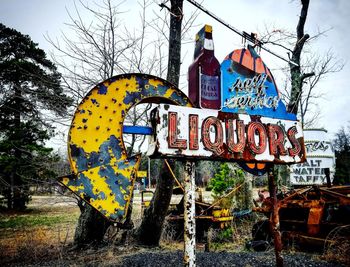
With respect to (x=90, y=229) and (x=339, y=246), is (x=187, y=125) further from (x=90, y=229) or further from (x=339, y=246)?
(x=90, y=229)

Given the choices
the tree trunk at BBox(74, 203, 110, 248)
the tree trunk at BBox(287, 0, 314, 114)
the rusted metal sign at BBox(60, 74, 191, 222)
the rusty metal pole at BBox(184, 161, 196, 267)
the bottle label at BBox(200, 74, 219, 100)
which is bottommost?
the tree trunk at BBox(74, 203, 110, 248)

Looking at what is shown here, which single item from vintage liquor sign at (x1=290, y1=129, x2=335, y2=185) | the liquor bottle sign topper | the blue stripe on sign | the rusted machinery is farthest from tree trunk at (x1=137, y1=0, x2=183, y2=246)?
vintage liquor sign at (x1=290, y1=129, x2=335, y2=185)

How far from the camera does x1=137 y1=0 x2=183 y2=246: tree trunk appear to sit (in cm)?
762

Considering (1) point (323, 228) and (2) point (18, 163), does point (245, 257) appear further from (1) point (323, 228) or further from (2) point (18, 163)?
(2) point (18, 163)

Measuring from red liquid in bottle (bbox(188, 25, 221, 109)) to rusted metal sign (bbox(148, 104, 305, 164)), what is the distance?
0.28 meters

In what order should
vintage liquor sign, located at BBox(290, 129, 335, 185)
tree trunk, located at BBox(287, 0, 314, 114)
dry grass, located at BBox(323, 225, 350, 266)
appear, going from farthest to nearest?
vintage liquor sign, located at BBox(290, 129, 335, 185) → tree trunk, located at BBox(287, 0, 314, 114) → dry grass, located at BBox(323, 225, 350, 266)

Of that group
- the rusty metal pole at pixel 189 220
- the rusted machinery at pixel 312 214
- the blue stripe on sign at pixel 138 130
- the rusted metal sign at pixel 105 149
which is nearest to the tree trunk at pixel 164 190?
the rusted machinery at pixel 312 214

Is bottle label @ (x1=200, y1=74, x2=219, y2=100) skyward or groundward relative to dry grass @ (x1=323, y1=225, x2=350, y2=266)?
skyward

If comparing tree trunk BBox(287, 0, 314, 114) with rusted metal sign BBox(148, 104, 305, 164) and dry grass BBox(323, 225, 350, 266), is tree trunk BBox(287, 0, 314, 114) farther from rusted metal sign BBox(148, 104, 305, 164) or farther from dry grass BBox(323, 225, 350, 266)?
rusted metal sign BBox(148, 104, 305, 164)

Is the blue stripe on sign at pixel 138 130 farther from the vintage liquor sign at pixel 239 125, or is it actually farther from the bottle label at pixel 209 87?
the bottle label at pixel 209 87

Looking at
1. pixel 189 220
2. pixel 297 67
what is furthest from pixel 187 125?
pixel 297 67

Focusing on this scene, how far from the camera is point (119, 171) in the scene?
3.82 m

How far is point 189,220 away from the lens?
154 inches

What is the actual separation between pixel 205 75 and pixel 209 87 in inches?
8.6
